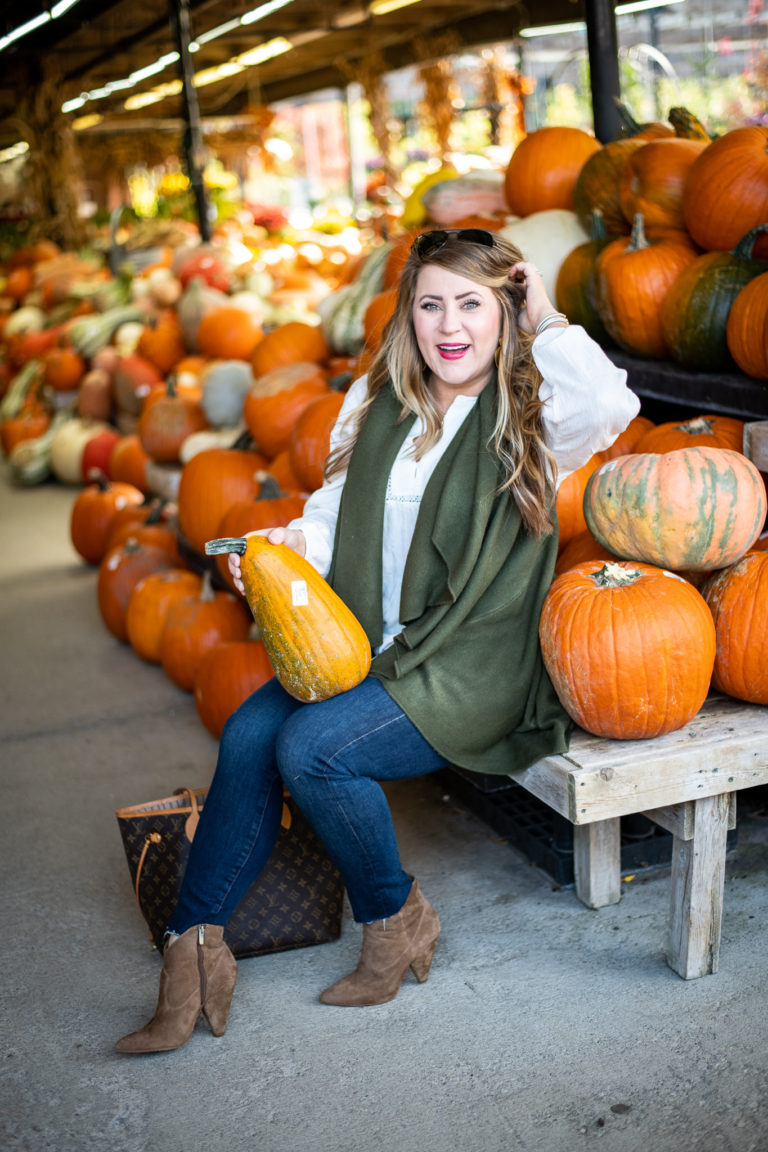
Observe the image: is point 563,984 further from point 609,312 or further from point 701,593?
point 609,312

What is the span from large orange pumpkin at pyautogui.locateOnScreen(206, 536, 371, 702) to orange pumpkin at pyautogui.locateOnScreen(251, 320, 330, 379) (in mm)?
2627

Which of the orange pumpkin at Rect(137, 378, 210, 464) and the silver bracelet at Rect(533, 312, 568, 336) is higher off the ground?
the silver bracelet at Rect(533, 312, 568, 336)

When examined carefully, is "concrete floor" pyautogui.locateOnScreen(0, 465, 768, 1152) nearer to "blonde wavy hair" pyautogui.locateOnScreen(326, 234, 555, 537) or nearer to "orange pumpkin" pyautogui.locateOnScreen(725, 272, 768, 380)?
"blonde wavy hair" pyautogui.locateOnScreen(326, 234, 555, 537)

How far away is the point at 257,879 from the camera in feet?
7.60

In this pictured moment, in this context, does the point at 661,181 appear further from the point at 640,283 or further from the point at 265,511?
the point at 265,511

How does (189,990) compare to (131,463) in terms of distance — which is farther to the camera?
(131,463)

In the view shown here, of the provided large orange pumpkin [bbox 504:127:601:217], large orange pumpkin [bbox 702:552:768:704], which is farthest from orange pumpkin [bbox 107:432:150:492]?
large orange pumpkin [bbox 702:552:768:704]

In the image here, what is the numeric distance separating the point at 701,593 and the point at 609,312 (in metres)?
1.23

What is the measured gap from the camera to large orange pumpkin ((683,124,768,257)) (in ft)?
9.71

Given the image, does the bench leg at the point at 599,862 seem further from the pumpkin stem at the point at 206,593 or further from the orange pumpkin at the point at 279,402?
the orange pumpkin at the point at 279,402

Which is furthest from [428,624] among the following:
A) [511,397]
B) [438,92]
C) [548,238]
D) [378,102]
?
[378,102]

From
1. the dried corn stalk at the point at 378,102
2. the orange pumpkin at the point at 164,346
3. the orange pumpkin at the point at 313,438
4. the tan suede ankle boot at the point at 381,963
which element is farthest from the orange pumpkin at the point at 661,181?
the dried corn stalk at the point at 378,102

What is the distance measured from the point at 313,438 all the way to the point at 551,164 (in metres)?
1.41

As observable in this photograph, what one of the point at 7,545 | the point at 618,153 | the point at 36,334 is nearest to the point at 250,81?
the point at 36,334
